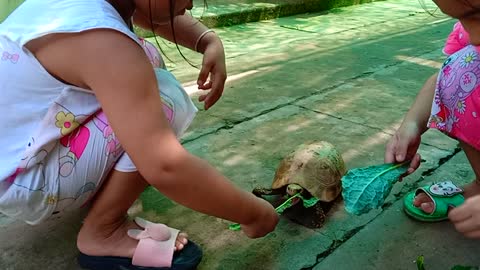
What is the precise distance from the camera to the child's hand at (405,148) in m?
1.37

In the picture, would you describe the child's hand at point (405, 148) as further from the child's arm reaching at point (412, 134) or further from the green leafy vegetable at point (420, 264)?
the green leafy vegetable at point (420, 264)

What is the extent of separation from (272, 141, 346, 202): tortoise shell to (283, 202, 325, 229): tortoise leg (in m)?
0.04

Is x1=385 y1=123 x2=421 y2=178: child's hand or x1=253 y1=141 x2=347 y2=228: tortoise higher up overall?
x1=385 y1=123 x2=421 y2=178: child's hand

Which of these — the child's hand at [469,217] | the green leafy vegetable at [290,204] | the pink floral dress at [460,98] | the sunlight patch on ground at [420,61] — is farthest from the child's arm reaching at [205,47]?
→ the sunlight patch on ground at [420,61]

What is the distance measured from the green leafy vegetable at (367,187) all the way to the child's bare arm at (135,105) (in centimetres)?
44

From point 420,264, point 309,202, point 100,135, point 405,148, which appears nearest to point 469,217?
point 420,264

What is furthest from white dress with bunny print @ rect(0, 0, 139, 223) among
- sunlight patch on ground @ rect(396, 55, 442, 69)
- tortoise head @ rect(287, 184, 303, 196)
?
sunlight patch on ground @ rect(396, 55, 442, 69)

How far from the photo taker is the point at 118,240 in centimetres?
122

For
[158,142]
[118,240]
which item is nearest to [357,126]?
[118,240]

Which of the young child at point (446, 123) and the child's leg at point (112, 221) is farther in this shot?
the young child at point (446, 123)

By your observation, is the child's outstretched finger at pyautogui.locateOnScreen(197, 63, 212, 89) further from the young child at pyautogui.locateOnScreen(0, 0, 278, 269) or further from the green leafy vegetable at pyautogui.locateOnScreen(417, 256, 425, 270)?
the green leafy vegetable at pyautogui.locateOnScreen(417, 256, 425, 270)

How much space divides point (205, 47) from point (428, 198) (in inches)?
29.6

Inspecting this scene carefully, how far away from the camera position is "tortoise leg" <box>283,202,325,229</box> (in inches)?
55.3

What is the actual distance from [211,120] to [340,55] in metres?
1.53
